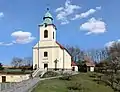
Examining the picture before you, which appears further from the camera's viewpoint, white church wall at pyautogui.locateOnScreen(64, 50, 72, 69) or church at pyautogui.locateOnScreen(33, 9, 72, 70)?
white church wall at pyautogui.locateOnScreen(64, 50, 72, 69)

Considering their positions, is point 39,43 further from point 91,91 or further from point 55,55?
point 91,91

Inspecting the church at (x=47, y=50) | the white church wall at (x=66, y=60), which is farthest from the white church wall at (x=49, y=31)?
the white church wall at (x=66, y=60)

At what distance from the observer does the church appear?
64.6 metres

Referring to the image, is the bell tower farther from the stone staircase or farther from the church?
the stone staircase

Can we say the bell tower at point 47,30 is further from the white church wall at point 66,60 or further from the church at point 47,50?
the white church wall at point 66,60

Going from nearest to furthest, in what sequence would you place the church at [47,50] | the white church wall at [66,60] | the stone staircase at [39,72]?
1. the stone staircase at [39,72]
2. the church at [47,50]
3. the white church wall at [66,60]

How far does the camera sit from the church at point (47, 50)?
64.6m

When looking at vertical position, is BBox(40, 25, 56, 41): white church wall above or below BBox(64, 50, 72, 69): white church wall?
above

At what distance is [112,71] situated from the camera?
57.1m

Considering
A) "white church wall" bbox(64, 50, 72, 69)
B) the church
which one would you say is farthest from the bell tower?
"white church wall" bbox(64, 50, 72, 69)

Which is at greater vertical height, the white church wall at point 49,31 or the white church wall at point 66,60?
the white church wall at point 49,31

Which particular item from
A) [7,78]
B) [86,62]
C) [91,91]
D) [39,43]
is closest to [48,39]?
[39,43]

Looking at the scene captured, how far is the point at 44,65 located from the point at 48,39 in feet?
20.5

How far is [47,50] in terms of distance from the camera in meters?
65.2
